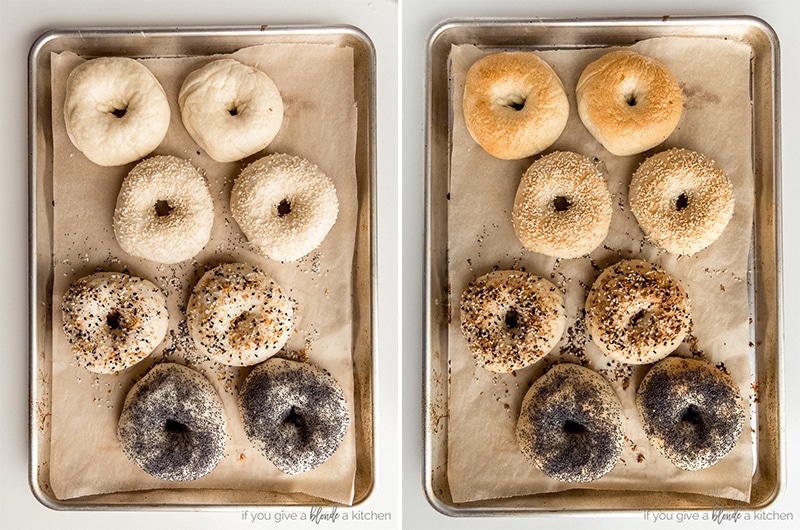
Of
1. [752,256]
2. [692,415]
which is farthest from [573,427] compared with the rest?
[752,256]

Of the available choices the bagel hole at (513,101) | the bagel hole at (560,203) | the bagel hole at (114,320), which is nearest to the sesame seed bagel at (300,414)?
the bagel hole at (114,320)

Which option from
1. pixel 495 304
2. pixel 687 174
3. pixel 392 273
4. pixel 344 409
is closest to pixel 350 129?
pixel 392 273

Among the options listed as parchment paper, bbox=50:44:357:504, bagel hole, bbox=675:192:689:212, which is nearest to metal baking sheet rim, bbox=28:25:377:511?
parchment paper, bbox=50:44:357:504

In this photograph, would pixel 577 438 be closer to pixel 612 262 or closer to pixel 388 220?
pixel 612 262

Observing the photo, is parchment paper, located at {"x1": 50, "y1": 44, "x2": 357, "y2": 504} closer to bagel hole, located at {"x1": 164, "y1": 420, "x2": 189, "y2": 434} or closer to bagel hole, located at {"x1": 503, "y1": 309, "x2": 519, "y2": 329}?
bagel hole, located at {"x1": 164, "y1": 420, "x2": 189, "y2": 434}

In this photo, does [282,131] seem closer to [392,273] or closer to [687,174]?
[392,273]
